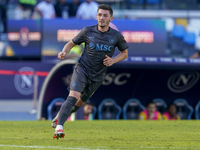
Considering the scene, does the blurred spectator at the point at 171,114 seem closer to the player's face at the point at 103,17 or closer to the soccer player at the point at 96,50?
the soccer player at the point at 96,50

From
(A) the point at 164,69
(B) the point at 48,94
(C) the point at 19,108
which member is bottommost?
(C) the point at 19,108

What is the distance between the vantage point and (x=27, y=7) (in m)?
18.0

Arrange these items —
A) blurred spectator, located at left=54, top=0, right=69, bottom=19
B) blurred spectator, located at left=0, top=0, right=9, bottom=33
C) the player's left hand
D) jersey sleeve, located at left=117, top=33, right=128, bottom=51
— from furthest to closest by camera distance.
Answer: blurred spectator, located at left=0, top=0, right=9, bottom=33 → blurred spectator, located at left=54, top=0, right=69, bottom=19 → jersey sleeve, located at left=117, top=33, right=128, bottom=51 → the player's left hand

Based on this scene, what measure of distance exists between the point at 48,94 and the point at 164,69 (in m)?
3.50

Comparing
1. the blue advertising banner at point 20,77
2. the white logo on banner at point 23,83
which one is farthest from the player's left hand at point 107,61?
the white logo on banner at point 23,83

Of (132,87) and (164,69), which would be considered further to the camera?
(132,87)

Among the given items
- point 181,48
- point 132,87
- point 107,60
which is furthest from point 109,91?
point 181,48

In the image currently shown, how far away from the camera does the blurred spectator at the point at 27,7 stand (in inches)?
701

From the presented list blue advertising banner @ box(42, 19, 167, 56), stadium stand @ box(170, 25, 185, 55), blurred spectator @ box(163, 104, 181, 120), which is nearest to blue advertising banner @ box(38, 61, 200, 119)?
blurred spectator @ box(163, 104, 181, 120)

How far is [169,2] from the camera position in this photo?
22.2 meters

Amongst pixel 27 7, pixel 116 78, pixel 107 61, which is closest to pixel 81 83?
pixel 107 61

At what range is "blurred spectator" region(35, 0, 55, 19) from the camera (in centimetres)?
1667

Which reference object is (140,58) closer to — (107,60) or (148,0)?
(107,60)

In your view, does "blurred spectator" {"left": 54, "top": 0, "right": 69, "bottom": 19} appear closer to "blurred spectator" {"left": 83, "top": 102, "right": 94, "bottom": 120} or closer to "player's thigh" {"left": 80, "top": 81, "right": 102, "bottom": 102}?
"blurred spectator" {"left": 83, "top": 102, "right": 94, "bottom": 120}
